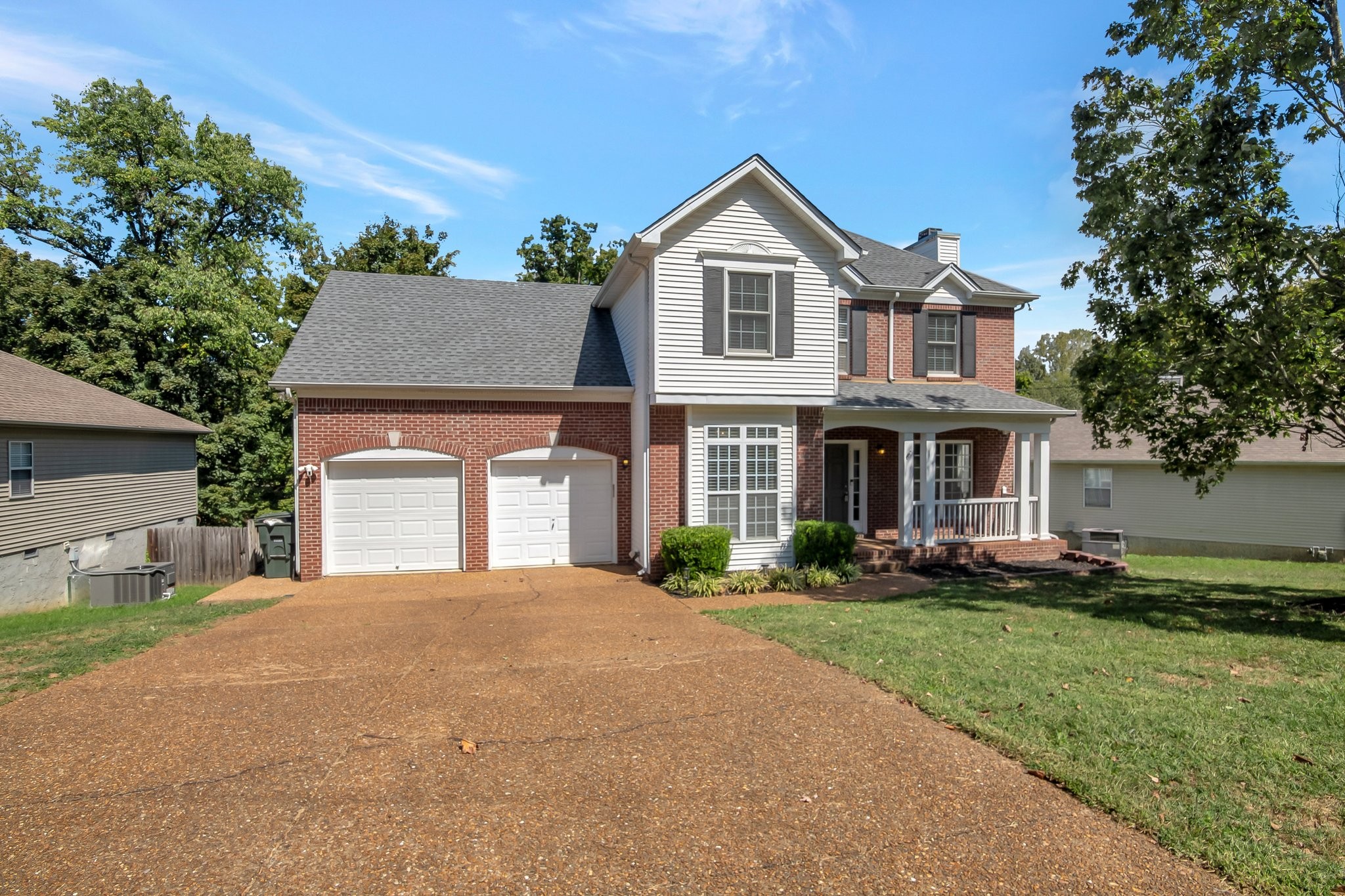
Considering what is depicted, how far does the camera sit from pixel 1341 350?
32.4ft

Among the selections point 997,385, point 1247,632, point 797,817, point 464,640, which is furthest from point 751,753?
point 997,385

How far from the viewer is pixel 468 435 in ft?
45.0

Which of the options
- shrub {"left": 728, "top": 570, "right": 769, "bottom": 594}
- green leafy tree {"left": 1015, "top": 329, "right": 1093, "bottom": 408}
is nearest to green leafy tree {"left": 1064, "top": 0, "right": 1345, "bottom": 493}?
shrub {"left": 728, "top": 570, "right": 769, "bottom": 594}

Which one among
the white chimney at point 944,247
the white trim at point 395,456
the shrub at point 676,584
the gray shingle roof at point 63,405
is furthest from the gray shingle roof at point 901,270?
the gray shingle roof at point 63,405

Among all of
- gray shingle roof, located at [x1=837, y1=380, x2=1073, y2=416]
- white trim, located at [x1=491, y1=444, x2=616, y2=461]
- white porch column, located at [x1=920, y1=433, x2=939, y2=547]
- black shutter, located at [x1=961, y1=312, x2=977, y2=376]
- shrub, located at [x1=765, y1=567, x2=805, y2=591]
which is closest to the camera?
shrub, located at [x1=765, y1=567, x2=805, y2=591]

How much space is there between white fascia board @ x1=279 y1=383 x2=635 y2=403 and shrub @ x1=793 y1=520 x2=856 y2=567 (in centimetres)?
435

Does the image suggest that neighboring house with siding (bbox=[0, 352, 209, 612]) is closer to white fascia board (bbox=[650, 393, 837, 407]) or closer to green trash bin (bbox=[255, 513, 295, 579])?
green trash bin (bbox=[255, 513, 295, 579])

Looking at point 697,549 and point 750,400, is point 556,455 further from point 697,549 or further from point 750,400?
point 750,400

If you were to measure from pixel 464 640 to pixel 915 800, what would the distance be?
5919mm

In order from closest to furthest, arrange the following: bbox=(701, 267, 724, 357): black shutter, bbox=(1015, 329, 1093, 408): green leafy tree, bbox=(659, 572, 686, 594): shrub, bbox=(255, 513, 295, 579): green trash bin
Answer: bbox=(659, 572, 686, 594): shrub, bbox=(701, 267, 724, 357): black shutter, bbox=(255, 513, 295, 579): green trash bin, bbox=(1015, 329, 1093, 408): green leafy tree

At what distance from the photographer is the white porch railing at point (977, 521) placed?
51.1 feet

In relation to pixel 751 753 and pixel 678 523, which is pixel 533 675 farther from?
pixel 678 523

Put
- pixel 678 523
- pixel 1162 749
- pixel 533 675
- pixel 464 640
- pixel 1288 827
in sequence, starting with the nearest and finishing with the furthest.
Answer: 1. pixel 1288 827
2. pixel 1162 749
3. pixel 533 675
4. pixel 464 640
5. pixel 678 523

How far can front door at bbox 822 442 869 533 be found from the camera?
55.1ft
